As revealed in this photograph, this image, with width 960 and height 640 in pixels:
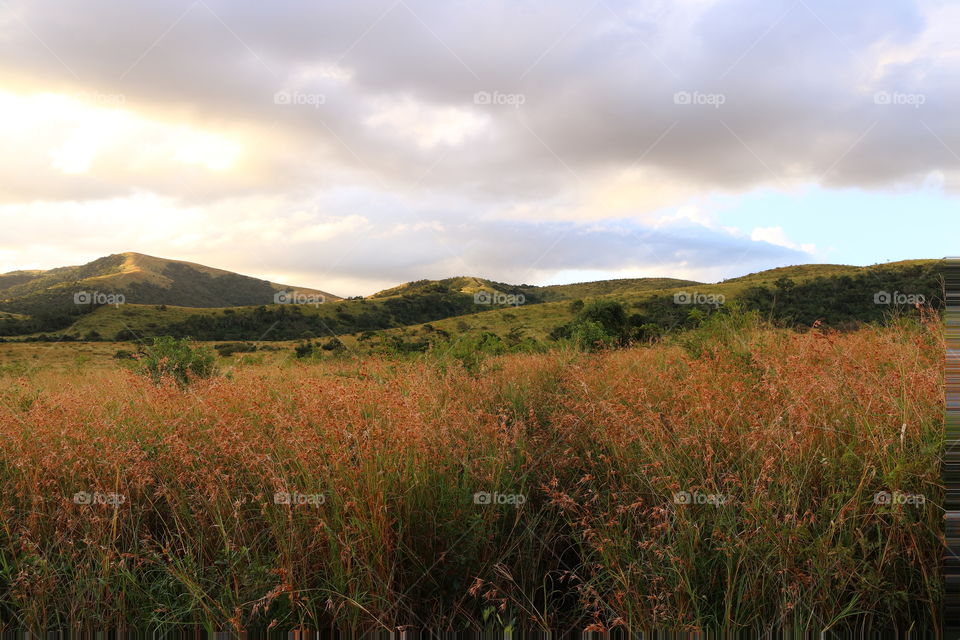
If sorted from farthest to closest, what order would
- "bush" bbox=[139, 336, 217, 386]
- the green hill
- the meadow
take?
the green hill
"bush" bbox=[139, 336, 217, 386]
the meadow

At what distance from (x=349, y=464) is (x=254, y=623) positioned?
104cm

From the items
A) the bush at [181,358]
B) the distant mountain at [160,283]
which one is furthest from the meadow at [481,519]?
the distant mountain at [160,283]

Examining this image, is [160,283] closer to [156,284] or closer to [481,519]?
[156,284]

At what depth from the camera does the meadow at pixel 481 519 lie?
3.04m

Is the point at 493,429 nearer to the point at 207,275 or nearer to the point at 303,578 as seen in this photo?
the point at 303,578

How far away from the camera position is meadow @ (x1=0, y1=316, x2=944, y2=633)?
3.04 metres

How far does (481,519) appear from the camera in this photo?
11.5 feet

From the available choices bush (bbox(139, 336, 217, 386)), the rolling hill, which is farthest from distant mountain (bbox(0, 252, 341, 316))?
bush (bbox(139, 336, 217, 386))

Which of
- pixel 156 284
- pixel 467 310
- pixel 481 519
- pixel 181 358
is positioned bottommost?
pixel 481 519

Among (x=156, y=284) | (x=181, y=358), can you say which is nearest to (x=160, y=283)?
(x=156, y=284)

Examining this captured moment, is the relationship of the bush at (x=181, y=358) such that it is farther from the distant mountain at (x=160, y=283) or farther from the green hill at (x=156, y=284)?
the distant mountain at (x=160, y=283)

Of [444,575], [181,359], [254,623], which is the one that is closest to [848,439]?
[444,575]

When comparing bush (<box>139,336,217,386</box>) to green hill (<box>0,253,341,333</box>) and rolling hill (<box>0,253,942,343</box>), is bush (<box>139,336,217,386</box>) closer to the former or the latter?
rolling hill (<box>0,253,942,343</box>)

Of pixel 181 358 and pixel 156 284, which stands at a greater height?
pixel 156 284
